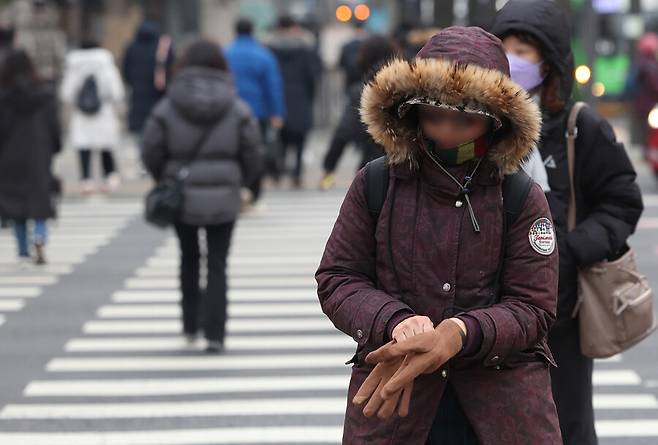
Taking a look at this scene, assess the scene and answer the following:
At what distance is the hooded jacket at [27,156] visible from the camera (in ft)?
39.8

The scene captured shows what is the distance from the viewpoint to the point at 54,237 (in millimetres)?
14812

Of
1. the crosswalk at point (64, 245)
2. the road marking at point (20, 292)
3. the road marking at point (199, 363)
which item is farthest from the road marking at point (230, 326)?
the road marking at point (20, 292)

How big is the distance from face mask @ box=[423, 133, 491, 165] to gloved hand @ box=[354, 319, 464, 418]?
1.32 feet

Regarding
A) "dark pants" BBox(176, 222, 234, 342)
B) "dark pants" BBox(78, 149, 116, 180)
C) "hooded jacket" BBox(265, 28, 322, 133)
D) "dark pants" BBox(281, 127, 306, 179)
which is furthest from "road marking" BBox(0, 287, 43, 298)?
"hooded jacket" BBox(265, 28, 322, 133)

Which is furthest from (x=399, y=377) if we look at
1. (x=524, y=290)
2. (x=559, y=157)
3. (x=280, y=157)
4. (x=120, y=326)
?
(x=280, y=157)

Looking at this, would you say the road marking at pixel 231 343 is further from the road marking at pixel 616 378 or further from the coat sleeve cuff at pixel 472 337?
the coat sleeve cuff at pixel 472 337

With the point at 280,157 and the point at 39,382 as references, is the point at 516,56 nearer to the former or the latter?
the point at 39,382

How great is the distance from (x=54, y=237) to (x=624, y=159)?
10570 mm

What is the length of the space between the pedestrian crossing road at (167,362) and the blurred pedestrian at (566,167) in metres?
2.37

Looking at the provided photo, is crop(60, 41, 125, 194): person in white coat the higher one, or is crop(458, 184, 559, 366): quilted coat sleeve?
crop(458, 184, 559, 366): quilted coat sleeve

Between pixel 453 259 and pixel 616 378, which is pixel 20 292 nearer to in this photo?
pixel 616 378

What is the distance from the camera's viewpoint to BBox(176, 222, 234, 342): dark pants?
8984mm

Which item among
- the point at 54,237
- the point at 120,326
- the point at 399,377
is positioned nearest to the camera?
the point at 399,377

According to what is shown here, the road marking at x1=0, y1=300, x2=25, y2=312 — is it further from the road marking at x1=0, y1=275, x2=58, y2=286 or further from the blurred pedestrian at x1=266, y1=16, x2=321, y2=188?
the blurred pedestrian at x1=266, y1=16, x2=321, y2=188
